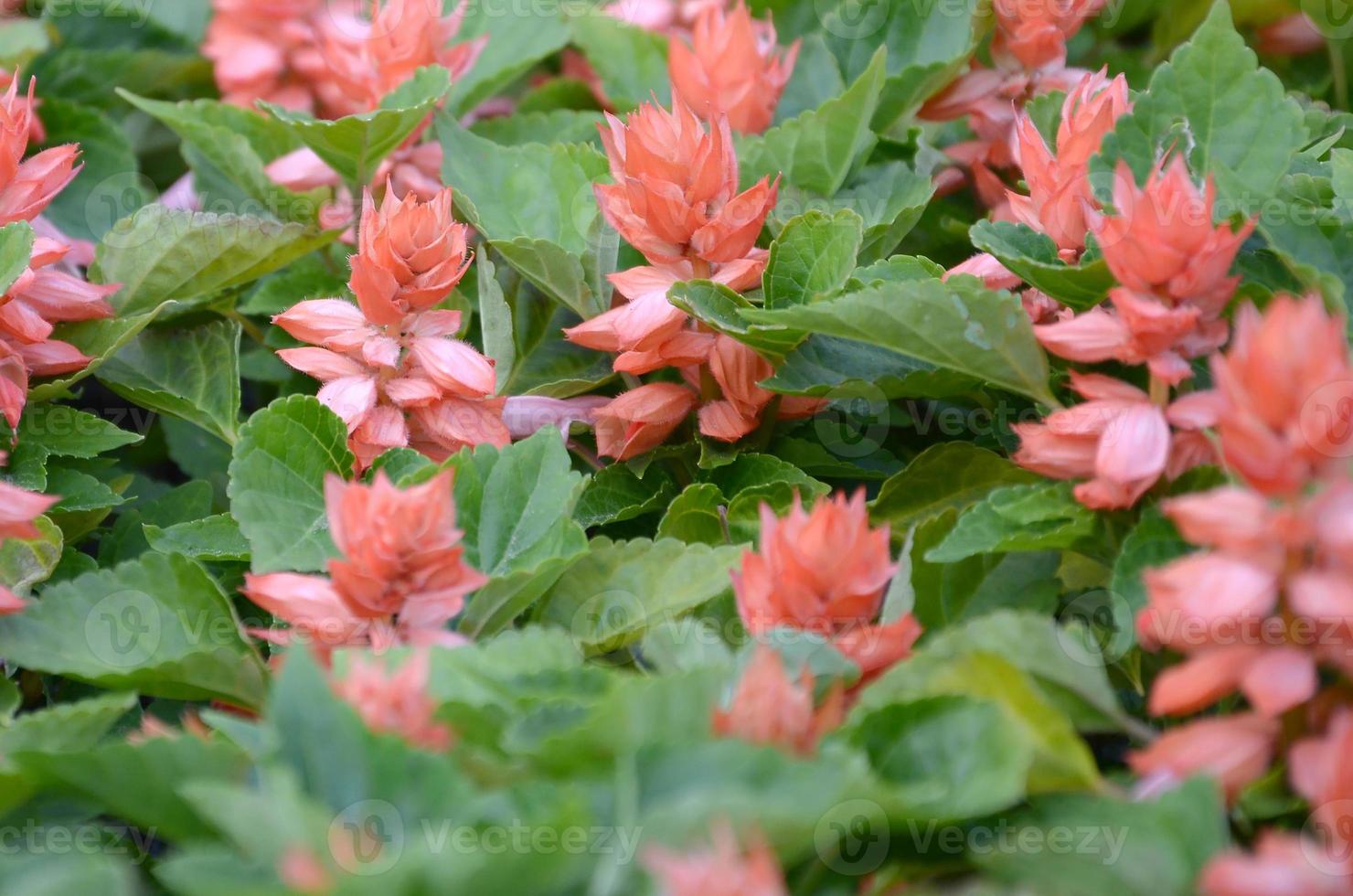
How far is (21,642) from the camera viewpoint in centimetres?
99

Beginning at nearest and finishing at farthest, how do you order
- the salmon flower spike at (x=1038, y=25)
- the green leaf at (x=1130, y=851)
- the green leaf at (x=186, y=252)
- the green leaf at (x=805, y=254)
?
the green leaf at (x=1130, y=851)
the green leaf at (x=805, y=254)
the green leaf at (x=186, y=252)
the salmon flower spike at (x=1038, y=25)

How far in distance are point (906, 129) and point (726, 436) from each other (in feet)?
1.40

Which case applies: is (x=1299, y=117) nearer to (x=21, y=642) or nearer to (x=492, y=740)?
(x=492, y=740)

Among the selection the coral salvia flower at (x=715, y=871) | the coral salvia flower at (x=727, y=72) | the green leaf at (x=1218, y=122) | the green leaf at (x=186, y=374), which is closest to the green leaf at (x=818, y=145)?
the coral salvia flower at (x=727, y=72)

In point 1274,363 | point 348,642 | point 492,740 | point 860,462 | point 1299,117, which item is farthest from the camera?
point 860,462

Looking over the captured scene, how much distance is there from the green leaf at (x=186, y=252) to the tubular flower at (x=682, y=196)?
13.3 inches

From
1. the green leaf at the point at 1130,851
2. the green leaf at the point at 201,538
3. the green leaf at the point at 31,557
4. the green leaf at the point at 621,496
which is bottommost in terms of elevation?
the green leaf at the point at 621,496

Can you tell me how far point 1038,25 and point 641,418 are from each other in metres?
0.58

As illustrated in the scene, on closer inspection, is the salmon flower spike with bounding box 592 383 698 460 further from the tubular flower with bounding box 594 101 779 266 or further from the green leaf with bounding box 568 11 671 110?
the green leaf with bounding box 568 11 671 110

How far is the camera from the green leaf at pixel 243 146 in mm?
1449

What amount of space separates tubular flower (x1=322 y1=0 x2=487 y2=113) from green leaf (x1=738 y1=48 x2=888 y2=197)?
1.10 feet

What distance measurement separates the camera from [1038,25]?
139 centimetres

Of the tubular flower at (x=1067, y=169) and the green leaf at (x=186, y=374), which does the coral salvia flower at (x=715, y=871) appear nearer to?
the tubular flower at (x=1067, y=169)

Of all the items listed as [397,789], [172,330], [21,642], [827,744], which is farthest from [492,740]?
[172,330]
